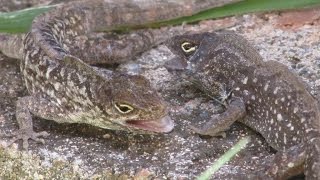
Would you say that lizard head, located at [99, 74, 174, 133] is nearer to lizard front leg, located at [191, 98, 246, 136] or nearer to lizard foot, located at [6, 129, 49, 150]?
lizard front leg, located at [191, 98, 246, 136]

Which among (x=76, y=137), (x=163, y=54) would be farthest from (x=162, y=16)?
(x=76, y=137)

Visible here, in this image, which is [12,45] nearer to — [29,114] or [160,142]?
[29,114]

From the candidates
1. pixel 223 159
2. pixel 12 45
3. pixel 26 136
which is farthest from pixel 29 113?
pixel 223 159

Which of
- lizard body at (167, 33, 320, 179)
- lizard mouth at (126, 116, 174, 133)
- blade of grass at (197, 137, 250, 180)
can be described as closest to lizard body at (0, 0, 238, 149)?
lizard mouth at (126, 116, 174, 133)

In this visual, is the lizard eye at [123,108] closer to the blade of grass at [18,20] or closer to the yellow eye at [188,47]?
the yellow eye at [188,47]

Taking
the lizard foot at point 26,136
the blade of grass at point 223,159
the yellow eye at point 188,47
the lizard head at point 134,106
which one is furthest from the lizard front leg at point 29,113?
the blade of grass at point 223,159

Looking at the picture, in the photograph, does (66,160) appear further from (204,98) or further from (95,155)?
(204,98)

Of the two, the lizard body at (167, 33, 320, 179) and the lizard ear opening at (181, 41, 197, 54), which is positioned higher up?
the lizard ear opening at (181, 41, 197, 54)
